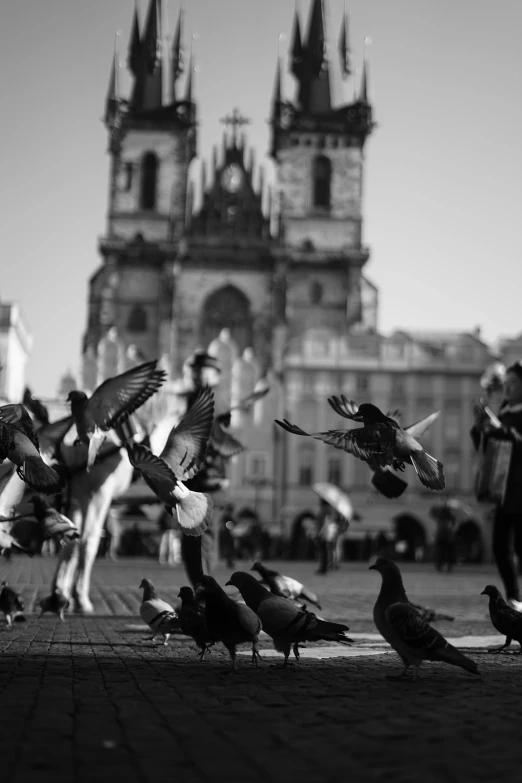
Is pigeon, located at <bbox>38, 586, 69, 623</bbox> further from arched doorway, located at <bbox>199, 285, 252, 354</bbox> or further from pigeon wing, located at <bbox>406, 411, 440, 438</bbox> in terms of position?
arched doorway, located at <bbox>199, 285, 252, 354</bbox>

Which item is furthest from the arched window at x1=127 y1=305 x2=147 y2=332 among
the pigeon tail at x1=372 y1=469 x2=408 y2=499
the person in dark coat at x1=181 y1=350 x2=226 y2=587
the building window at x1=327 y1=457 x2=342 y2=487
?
the pigeon tail at x1=372 y1=469 x2=408 y2=499

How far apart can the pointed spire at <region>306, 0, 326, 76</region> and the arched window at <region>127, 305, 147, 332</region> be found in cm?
1968

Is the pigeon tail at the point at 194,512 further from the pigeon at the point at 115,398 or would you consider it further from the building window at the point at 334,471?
the building window at the point at 334,471

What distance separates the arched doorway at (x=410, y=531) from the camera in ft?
188

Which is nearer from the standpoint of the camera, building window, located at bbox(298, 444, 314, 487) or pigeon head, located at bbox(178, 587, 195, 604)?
pigeon head, located at bbox(178, 587, 195, 604)

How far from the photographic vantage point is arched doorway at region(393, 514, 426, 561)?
57.3 metres

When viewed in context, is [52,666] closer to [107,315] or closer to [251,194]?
[107,315]

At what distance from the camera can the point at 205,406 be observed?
7.79m

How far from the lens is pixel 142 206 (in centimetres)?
6925

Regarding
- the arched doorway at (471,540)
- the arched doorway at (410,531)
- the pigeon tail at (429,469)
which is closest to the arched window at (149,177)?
the arched doorway at (410,531)

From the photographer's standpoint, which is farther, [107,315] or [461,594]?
[107,315]

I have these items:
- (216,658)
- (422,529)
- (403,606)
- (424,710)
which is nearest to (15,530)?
(216,658)

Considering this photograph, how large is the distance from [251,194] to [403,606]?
2643 inches

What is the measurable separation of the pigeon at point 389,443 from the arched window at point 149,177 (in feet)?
212
